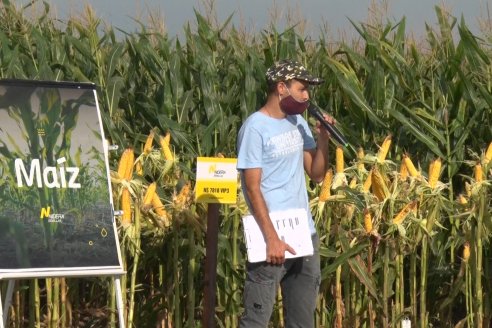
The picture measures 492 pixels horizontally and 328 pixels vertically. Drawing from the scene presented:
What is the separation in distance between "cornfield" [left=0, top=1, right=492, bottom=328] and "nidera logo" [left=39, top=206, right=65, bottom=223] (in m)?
0.68

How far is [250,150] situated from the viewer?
6789 millimetres

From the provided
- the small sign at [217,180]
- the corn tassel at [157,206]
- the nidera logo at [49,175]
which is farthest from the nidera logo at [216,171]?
the corn tassel at [157,206]

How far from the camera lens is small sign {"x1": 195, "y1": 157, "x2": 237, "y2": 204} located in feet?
23.9

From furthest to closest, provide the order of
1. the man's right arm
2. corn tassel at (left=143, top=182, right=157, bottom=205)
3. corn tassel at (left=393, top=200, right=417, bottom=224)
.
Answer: corn tassel at (left=393, top=200, right=417, bottom=224)
corn tassel at (left=143, top=182, right=157, bottom=205)
the man's right arm

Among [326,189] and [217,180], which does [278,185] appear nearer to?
[217,180]

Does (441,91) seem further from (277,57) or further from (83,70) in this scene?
(83,70)

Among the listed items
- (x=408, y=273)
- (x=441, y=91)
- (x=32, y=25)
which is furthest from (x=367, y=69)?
(x=32, y=25)

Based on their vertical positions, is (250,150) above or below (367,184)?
above

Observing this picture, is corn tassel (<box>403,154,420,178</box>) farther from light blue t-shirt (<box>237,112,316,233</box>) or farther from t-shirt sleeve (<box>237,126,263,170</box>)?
t-shirt sleeve (<box>237,126,263,170</box>)

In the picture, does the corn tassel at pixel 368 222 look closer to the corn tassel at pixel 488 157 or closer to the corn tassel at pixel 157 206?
the corn tassel at pixel 488 157

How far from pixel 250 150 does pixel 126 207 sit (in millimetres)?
1434

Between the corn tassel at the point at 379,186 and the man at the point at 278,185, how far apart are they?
138 centimetres

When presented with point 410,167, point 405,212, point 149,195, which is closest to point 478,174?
point 410,167

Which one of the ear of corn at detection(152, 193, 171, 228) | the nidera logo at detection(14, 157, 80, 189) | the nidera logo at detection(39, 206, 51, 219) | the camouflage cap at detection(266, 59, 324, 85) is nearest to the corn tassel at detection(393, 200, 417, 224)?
the ear of corn at detection(152, 193, 171, 228)
